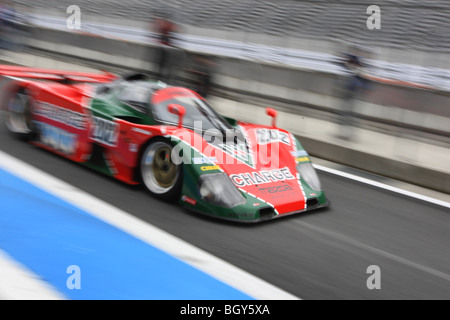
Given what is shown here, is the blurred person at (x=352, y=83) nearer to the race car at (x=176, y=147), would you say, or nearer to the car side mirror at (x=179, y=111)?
the race car at (x=176, y=147)

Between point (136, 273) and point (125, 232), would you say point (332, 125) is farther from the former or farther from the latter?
point (136, 273)

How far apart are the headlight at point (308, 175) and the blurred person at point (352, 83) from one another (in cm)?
271

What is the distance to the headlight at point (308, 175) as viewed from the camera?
6023mm

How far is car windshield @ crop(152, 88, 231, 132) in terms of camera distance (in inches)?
240

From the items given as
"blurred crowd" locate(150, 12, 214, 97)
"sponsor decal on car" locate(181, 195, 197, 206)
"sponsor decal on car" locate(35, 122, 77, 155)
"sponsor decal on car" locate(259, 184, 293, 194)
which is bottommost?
"sponsor decal on car" locate(181, 195, 197, 206)

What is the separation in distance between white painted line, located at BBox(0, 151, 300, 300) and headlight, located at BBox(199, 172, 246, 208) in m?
0.57

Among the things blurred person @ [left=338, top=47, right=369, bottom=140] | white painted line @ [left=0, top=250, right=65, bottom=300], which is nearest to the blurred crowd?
blurred person @ [left=338, top=47, right=369, bottom=140]

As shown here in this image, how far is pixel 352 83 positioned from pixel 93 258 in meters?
5.86

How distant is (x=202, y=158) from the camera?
5449 mm

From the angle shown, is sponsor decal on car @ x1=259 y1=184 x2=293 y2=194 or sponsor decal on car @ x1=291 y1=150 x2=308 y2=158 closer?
sponsor decal on car @ x1=259 y1=184 x2=293 y2=194

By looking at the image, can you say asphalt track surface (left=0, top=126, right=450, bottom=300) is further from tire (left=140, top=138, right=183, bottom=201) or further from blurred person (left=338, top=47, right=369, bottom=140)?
blurred person (left=338, top=47, right=369, bottom=140)

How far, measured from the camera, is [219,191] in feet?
17.3

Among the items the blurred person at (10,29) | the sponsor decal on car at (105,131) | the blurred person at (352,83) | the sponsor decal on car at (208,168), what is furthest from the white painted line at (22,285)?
the blurred person at (10,29)
